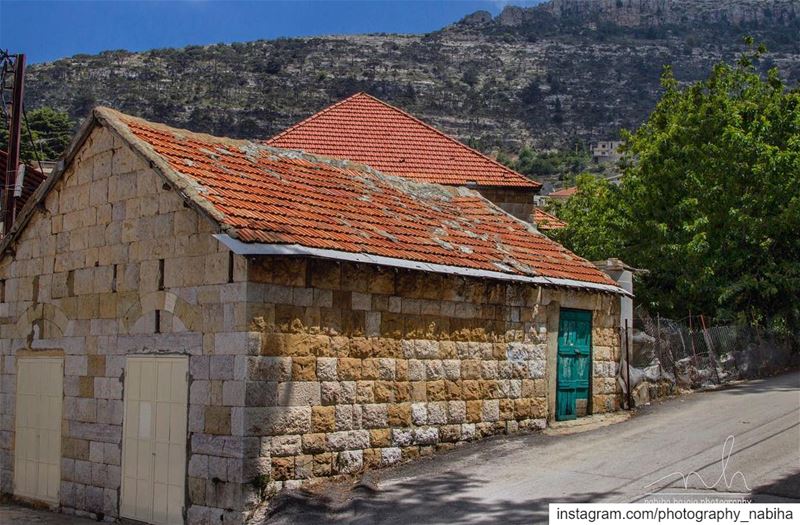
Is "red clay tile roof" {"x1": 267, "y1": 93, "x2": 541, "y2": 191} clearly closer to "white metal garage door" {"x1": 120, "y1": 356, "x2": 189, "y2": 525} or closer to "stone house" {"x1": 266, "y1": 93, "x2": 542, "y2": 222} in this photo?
"stone house" {"x1": 266, "y1": 93, "x2": 542, "y2": 222}

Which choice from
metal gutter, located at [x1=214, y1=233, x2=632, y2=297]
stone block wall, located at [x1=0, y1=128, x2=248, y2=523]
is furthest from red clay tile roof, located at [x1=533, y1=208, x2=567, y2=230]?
stone block wall, located at [x1=0, y1=128, x2=248, y2=523]

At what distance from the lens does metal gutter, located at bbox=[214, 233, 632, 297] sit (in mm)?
9336

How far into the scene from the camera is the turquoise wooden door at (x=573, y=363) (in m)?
13.9

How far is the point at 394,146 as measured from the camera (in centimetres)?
2344

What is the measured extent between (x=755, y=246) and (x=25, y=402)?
16803 millimetres

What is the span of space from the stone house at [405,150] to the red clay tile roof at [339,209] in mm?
6523

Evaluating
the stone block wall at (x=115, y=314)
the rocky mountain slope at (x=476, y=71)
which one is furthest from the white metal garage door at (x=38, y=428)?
the rocky mountain slope at (x=476, y=71)

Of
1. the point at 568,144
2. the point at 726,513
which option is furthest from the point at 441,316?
the point at 568,144

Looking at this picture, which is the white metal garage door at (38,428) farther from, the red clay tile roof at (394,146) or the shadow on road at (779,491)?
the red clay tile roof at (394,146)

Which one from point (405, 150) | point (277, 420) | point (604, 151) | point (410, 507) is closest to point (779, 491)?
point (410, 507)

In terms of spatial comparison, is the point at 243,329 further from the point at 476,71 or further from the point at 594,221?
the point at 476,71

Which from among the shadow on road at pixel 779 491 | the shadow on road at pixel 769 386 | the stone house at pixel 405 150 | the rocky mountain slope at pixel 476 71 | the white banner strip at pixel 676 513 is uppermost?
the rocky mountain slope at pixel 476 71

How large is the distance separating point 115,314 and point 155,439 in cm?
183

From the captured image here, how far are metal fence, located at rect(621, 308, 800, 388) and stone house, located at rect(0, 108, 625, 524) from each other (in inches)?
92.9
